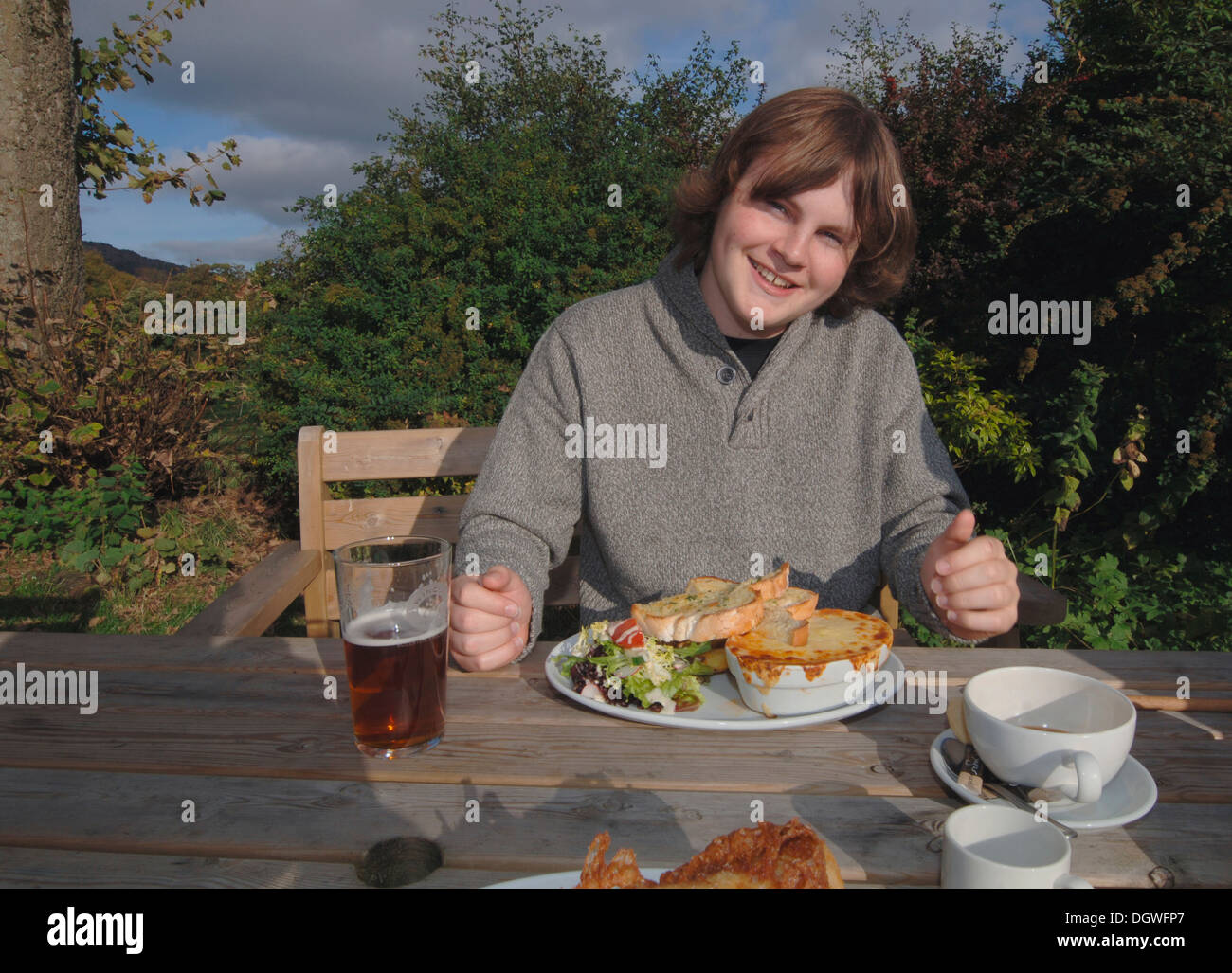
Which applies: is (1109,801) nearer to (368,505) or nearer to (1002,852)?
(1002,852)

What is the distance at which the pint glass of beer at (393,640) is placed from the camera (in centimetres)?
118

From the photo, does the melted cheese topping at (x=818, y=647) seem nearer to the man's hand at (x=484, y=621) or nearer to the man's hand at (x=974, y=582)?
the man's hand at (x=974, y=582)

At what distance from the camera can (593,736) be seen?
128 cm

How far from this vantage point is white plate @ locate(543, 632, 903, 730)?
1.27 meters

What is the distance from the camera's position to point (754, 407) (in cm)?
223

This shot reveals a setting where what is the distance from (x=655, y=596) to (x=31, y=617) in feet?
12.9
